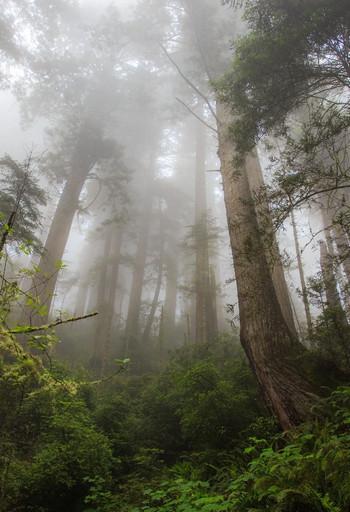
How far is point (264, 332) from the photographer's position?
Answer: 5.85 m

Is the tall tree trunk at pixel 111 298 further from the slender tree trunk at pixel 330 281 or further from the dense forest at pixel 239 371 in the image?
the slender tree trunk at pixel 330 281

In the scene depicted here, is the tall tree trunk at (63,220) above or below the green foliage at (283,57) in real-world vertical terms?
above

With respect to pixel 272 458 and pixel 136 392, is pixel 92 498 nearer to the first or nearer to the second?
pixel 272 458

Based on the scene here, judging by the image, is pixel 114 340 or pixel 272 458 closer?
pixel 272 458

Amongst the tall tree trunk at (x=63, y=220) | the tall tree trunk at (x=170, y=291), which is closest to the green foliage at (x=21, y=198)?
the tall tree trunk at (x=63, y=220)

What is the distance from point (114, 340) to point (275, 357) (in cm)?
1441

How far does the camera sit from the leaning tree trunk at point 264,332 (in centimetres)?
484

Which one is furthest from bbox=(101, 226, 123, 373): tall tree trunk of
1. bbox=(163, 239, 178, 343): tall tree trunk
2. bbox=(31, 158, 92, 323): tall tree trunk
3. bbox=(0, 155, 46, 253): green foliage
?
bbox=(0, 155, 46, 253): green foliage


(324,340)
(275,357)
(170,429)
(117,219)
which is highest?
(117,219)

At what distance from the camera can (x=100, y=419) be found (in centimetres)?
679

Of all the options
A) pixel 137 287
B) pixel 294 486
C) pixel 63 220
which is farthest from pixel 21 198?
pixel 137 287

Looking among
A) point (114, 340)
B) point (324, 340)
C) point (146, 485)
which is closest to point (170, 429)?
point (146, 485)

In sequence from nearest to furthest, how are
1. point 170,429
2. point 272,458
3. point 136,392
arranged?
point 272,458, point 170,429, point 136,392

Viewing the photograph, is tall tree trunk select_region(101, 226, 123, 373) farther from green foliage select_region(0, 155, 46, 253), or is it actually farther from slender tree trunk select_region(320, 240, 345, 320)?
slender tree trunk select_region(320, 240, 345, 320)
